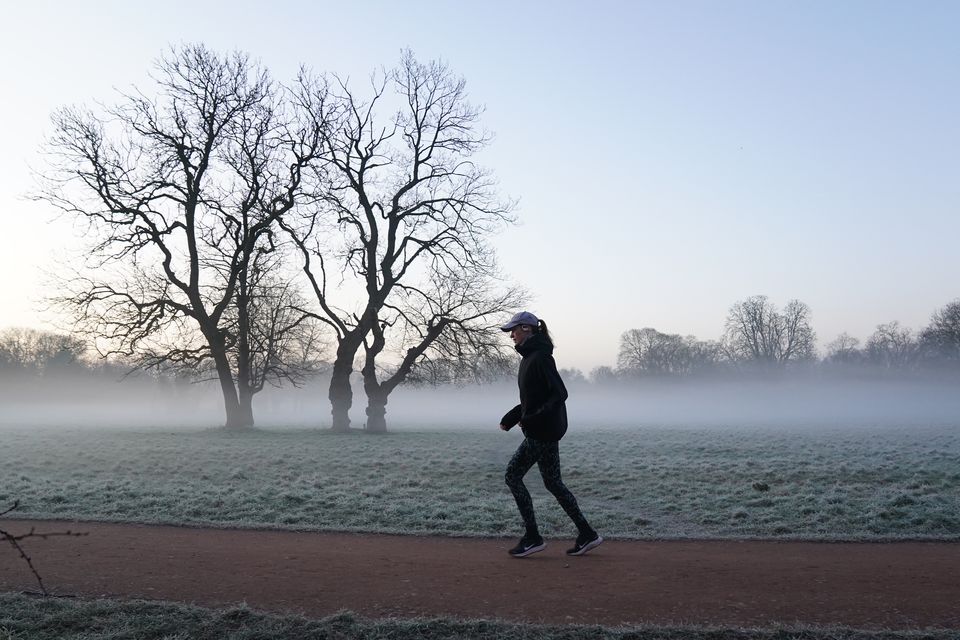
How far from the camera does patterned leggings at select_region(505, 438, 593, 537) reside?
255 inches

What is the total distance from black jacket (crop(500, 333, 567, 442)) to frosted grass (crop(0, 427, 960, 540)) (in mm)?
1866

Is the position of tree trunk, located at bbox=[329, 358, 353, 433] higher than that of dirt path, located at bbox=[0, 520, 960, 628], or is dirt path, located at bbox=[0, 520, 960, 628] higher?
tree trunk, located at bbox=[329, 358, 353, 433]

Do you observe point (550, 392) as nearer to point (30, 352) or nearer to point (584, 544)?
point (584, 544)

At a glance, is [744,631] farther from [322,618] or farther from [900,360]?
[900,360]

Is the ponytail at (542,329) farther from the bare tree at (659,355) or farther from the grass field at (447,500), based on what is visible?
the bare tree at (659,355)

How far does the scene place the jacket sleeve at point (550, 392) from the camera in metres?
6.36

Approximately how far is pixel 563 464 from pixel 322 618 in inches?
421

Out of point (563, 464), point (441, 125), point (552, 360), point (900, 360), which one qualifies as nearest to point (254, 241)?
point (441, 125)

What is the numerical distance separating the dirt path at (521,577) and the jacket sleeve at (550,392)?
54.8 inches

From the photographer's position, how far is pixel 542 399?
6.45 meters

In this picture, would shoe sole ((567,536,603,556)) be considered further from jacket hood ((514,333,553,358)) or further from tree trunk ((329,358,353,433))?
tree trunk ((329,358,353,433))

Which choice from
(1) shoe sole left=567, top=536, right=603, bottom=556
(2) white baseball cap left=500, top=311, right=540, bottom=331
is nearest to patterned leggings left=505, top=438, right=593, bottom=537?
(1) shoe sole left=567, top=536, right=603, bottom=556

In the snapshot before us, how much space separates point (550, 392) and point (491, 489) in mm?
5588

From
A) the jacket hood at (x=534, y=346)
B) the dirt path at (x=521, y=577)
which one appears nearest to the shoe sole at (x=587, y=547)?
the dirt path at (x=521, y=577)
